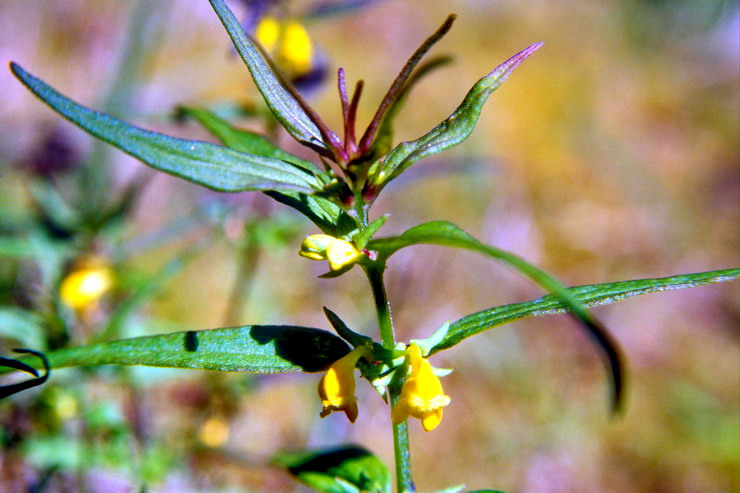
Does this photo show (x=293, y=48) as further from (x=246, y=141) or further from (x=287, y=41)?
(x=246, y=141)

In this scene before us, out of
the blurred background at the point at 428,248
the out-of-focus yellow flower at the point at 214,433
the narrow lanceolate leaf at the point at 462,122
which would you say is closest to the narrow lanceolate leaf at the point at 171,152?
the narrow lanceolate leaf at the point at 462,122

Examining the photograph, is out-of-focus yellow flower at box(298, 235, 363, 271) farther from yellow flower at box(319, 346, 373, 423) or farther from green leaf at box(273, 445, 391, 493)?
green leaf at box(273, 445, 391, 493)

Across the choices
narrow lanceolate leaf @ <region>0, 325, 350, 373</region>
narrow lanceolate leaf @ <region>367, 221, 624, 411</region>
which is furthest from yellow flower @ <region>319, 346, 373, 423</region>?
narrow lanceolate leaf @ <region>367, 221, 624, 411</region>

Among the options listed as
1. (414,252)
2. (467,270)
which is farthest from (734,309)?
(414,252)

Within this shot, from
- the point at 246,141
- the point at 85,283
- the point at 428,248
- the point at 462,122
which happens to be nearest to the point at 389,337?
the point at 462,122

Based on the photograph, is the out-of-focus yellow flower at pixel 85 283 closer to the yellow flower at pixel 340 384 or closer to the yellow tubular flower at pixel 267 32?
the yellow tubular flower at pixel 267 32

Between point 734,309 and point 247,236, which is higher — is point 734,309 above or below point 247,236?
above

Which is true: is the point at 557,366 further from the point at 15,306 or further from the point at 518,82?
the point at 518,82
